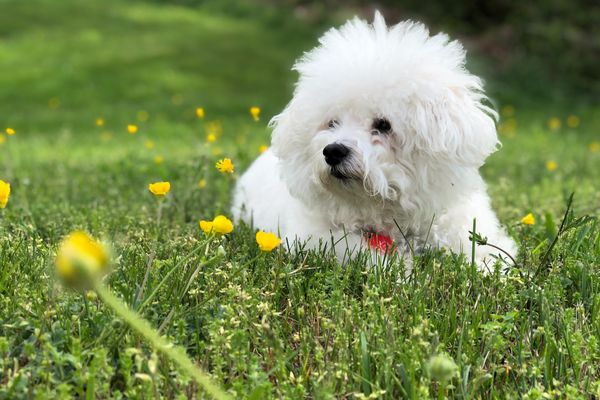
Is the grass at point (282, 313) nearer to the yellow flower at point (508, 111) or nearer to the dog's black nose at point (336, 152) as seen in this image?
the dog's black nose at point (336, 152)

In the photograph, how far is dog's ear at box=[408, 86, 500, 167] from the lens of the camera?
11.0 feet

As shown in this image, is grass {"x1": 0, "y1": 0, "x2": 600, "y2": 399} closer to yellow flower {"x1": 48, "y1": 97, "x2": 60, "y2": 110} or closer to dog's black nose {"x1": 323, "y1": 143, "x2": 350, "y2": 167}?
dog's black nose {"x1": 323, "y1": 143, "x2": 350, "y2": 167}

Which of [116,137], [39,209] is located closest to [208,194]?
[39,209]

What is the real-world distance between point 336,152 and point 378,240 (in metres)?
0.47

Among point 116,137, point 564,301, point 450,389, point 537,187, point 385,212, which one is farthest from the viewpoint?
point 116,137

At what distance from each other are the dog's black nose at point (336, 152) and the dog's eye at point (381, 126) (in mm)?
247

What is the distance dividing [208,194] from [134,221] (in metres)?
1.37

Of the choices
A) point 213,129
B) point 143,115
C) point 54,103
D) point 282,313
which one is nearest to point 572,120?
point 213,129

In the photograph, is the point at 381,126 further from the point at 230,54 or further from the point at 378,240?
the point at 230,54

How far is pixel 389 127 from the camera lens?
346cm

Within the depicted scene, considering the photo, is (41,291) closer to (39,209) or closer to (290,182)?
(290,182)

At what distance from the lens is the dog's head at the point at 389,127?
11.0 feet

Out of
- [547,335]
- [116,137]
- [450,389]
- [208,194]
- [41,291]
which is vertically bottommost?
[41,291]

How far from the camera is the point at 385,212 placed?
3.54 meters
